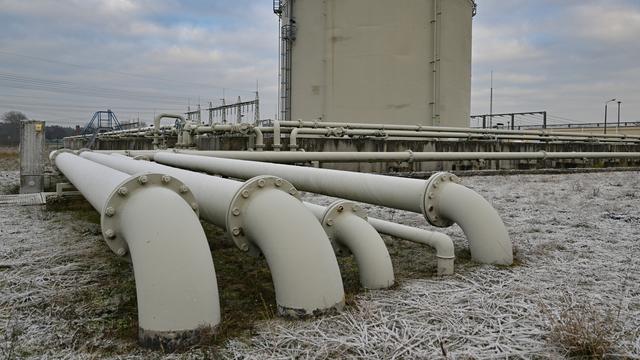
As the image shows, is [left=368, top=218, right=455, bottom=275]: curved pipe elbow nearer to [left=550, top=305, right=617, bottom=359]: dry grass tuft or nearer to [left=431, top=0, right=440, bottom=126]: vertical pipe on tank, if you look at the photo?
[left=550, top=305, right=617, bottom=359]: dry grass tuft

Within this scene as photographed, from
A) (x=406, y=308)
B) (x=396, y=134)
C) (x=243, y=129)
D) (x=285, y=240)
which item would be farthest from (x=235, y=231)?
(x=396, y=134)

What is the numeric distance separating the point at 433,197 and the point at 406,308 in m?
1.03

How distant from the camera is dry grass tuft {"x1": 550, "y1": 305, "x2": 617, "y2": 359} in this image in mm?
1894

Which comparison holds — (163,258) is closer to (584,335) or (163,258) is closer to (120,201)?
(120,201)

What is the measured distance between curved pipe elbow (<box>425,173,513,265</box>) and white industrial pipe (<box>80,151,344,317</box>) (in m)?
1.16

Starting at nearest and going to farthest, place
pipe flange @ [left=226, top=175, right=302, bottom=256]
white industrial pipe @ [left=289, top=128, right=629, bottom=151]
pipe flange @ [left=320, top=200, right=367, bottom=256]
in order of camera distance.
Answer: pipe flange @ [left=226, top=175, right=302, bottom=256], pipe flange @ [left=320, top=200, right=367, bottom=256], white industrial pipe @ [left=289, top=128, right=629, bottom=151]

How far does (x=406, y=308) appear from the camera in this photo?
2.44m

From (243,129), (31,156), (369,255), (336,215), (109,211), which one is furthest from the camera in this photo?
(243,129)

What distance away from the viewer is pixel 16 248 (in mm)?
3957

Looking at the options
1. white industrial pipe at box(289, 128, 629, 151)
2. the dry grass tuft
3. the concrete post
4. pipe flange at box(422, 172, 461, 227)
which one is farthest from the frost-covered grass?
the concrete post

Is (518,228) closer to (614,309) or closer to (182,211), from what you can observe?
(614,309)

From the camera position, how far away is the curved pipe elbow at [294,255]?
2.24m

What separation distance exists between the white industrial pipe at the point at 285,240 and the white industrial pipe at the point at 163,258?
0.95 ft

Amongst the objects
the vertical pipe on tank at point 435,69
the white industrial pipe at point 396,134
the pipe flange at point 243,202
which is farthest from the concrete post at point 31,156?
the vertical pipe on tank at point 435,69
